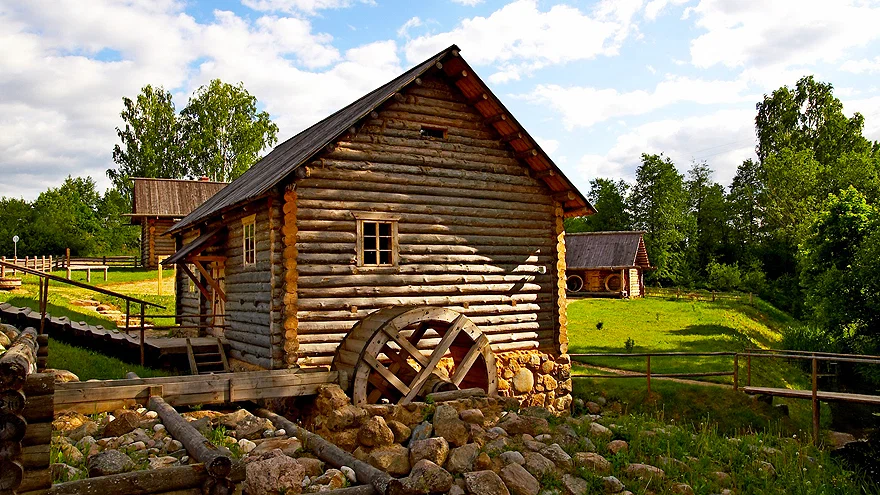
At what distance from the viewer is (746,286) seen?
43.0m

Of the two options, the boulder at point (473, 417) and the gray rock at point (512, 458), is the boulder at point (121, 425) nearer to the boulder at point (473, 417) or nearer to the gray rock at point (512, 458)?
the boulder at point (473, 417)

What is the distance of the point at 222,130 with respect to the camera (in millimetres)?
44656

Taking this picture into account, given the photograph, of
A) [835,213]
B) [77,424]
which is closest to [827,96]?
[835,213]

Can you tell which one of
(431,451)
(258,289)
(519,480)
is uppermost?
(258,289)

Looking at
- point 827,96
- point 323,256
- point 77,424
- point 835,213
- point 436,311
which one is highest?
point 827,96

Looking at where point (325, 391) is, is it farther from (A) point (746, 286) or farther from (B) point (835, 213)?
(A) point (746, 286)

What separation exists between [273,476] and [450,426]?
2.94 meters

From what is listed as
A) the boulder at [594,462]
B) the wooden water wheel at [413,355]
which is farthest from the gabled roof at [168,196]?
the boulder at [594,462]

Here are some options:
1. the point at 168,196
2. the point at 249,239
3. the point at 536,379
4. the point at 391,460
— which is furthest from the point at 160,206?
the point at 391,460

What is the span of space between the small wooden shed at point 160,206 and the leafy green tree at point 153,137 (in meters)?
8.15

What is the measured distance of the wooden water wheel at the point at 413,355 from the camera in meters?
11.2

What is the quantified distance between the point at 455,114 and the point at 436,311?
14.5ft

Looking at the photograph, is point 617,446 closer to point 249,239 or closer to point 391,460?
point 391,460

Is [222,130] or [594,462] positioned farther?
[222,130]
